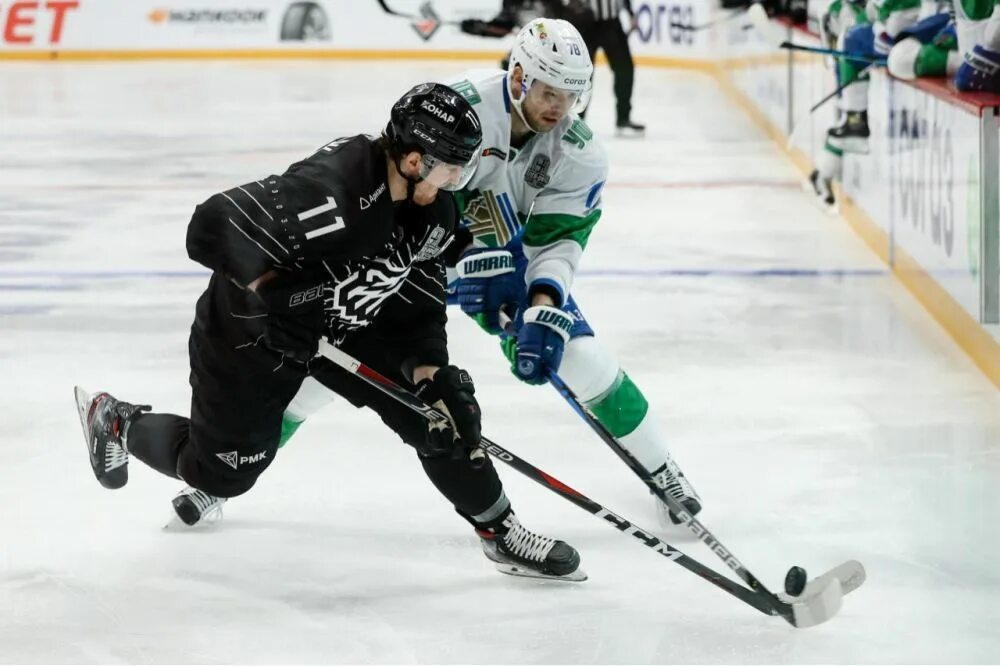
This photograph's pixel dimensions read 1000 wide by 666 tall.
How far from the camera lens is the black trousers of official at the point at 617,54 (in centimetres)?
962

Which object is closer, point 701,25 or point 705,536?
point 705,536

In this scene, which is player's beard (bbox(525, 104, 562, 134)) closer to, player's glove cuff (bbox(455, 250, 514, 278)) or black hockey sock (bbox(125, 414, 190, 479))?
player's glove cuff (bbox(455, 250, 514, 278))

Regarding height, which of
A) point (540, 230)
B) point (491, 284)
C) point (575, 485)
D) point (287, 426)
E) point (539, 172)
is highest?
point (539, 172)

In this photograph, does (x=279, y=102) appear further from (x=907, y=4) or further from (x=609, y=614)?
(x=609, y=614)

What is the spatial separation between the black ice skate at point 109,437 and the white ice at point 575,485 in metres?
0.15

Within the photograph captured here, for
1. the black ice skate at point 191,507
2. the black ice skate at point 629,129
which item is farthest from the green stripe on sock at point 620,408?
the black ice skate at point 629,129

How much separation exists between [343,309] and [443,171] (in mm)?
327

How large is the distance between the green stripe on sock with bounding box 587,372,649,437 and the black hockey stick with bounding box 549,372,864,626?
0.15 feet

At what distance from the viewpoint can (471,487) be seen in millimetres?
2938

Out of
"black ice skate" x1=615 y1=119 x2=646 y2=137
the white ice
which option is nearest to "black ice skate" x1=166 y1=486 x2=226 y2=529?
the white ice

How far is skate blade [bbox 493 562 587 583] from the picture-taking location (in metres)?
3.04

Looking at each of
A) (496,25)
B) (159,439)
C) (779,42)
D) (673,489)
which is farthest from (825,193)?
(159,439)

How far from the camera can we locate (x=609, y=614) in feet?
9.47

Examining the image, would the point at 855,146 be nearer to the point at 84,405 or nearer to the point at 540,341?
the point at 540,341
